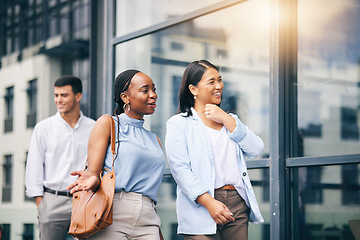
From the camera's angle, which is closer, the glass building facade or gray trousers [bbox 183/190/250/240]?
gray trousers [bbox 183/190/250/240]

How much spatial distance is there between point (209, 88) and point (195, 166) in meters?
0.52

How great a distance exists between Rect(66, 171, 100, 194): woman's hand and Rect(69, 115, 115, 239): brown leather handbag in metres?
0.05

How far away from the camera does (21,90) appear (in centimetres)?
818

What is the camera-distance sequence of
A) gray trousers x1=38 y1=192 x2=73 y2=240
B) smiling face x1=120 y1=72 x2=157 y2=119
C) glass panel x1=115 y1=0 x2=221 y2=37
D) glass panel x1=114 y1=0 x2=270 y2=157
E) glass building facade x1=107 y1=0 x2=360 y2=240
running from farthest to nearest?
glass panel x1=115 y1=0 x2=221 y2=37, gray trousers x1=38 y1=192 x2=73 y2=240, glass panel x1=114 y1=0 x2=270 y2=157, glass building facade x1=107 y1=0 x2=360 y2=240, smiling face x1=120 y1=72 x2=157 y2=119

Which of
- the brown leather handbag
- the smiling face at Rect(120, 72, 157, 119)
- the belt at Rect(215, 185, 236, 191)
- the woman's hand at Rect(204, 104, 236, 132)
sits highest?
the smiling face at Rect(120, 72, 157, 119)

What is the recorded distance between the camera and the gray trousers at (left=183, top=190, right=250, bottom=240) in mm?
3643

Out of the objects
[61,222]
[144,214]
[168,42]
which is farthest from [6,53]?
[144,214]

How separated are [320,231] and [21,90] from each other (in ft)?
16.1

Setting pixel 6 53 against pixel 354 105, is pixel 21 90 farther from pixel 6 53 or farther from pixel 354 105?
pixel 354 105

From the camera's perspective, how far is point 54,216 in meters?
5.58

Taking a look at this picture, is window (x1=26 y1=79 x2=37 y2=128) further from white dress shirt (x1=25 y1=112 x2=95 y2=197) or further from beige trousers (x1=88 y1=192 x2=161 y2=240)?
beige trousers (x1=88 y1=192 x2=161 y2=240)

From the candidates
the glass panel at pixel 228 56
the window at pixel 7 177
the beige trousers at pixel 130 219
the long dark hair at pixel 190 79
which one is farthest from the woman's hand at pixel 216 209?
the window at pixel 7 177

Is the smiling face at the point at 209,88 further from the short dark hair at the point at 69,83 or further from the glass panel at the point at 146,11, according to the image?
the short dark hair at the point at 69,83

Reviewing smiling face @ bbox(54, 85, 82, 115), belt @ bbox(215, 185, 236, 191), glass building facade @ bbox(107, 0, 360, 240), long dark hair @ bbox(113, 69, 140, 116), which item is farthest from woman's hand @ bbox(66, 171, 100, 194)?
smiling face @ bbox(54, 85, 82, 115)
